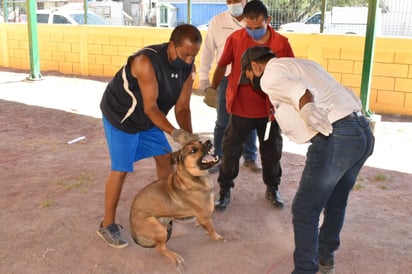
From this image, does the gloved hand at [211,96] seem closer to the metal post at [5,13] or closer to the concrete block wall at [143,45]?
the concrete block wall at [143,45]

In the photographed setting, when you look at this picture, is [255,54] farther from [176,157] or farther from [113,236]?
[113,236]

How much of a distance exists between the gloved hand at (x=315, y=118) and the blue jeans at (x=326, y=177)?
0.26m

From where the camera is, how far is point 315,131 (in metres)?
2.86

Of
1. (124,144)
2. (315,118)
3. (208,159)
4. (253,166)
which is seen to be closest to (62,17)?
(253,166)

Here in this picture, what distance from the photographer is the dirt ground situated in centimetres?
374

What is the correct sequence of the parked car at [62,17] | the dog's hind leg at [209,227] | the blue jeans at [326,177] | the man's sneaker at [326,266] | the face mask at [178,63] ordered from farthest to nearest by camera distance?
the parked car at [62,17] → the dog's hind leg at [209,227] → the face mask at [178,63] → the man's sneaker at [326,266] → the blue jeans at [326,177]

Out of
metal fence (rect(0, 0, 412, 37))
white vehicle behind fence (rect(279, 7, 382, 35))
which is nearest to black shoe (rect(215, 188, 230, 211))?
metal fence (rect(0, 0, 412, 37))

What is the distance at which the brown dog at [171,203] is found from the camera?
Answer: 3.66m

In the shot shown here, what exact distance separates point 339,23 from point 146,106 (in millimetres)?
7201

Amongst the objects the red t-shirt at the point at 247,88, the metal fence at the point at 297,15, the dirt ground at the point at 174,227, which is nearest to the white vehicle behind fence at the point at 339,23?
the metal fence at the point at 297,15

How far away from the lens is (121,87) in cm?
376

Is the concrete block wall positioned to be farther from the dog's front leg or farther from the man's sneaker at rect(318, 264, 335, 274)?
the dog's front leg

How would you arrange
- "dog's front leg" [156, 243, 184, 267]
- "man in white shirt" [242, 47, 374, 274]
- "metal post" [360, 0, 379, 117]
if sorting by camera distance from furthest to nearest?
"metal post" [360, 0, 379, 117]
"dog's front leg" [156, 243, 184, 267]
"man in white shirt" [242, 47, 374, 274]

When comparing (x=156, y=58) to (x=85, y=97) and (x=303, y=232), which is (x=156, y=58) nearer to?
(x=303, y=232)
